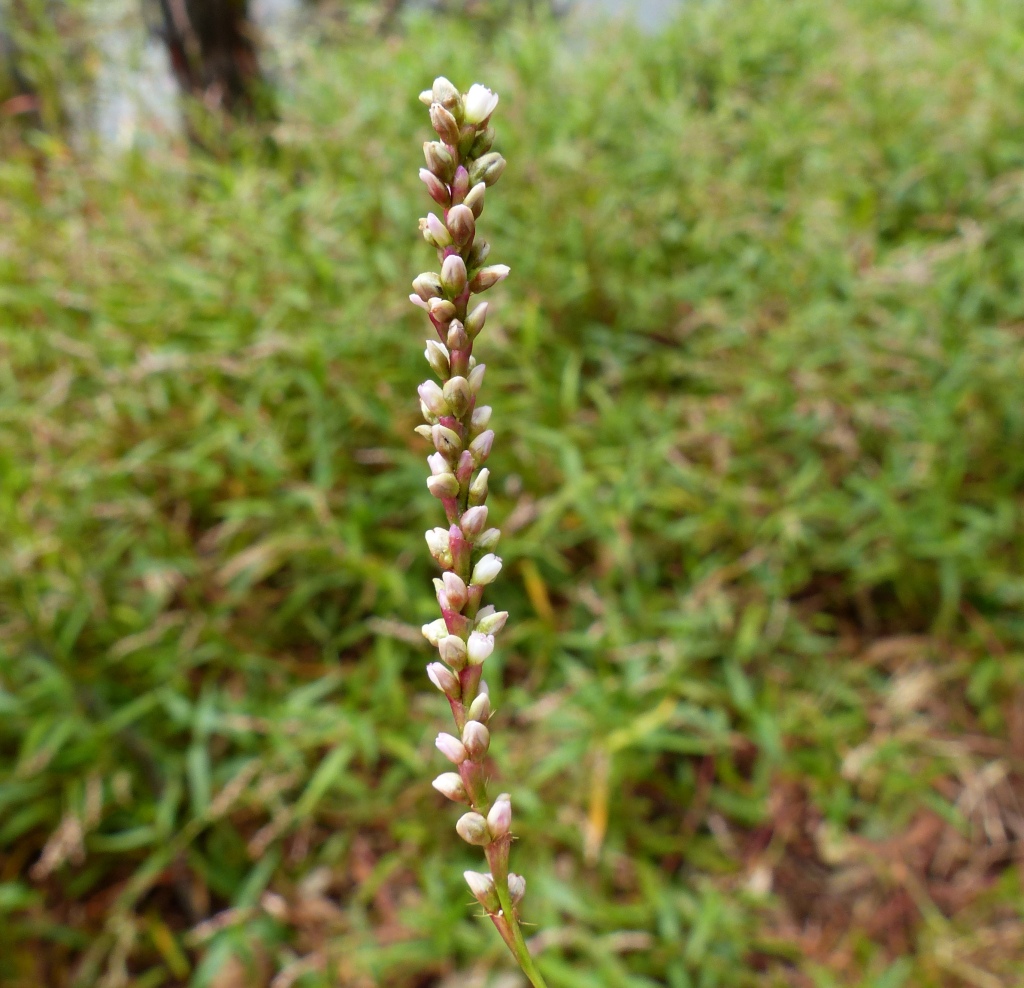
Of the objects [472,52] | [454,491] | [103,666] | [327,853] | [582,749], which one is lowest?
[327,853]

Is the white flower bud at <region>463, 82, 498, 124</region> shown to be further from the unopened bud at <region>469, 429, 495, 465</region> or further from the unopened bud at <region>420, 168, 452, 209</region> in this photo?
the unopened bud at <region>469, 429, 495, 465</region>

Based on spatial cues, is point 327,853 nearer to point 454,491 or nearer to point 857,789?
point 857,789

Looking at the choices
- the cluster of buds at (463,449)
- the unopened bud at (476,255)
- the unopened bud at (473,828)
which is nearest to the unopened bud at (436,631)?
the cluster of buds at (463,449)

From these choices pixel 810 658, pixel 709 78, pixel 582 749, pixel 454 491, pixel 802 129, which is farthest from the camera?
pixel 709 78

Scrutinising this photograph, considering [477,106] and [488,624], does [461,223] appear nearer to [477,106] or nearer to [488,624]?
[477,106]

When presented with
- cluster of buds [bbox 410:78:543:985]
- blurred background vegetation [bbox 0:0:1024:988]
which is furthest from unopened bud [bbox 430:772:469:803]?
blurred background vegetation [bbox 0:0:1024:988]

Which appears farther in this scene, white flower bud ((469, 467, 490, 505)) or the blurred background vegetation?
the blurred background vegetation

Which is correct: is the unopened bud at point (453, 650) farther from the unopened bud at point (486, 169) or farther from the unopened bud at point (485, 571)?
the unopened bud at point (486, 169)

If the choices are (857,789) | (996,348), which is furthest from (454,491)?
(996,348)
